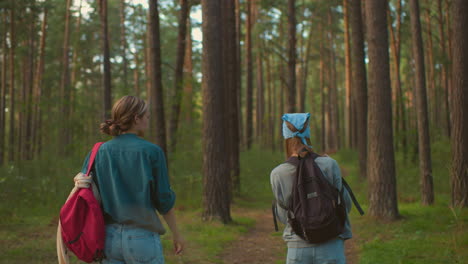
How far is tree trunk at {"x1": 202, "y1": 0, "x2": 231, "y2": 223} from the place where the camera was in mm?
10484

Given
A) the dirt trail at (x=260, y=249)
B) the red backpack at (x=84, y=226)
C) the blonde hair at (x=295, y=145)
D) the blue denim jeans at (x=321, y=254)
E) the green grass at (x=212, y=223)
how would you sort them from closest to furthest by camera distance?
the red backpack at (x=84, y=226), the blue denim jeans at (x=321, y=254), the blonde hair at (x=295, y=145), the green grass at (x=212, y=223), the dirt trail at (x=260, y=249)

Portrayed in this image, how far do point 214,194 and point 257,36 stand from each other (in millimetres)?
A: 18515

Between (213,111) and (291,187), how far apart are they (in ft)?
24.1

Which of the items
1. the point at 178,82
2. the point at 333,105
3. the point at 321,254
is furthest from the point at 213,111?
the point at 333,105

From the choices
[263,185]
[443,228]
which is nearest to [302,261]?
[443,228]

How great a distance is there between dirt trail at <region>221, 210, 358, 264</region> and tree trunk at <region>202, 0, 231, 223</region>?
1064mm

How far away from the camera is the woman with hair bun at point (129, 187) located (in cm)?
291

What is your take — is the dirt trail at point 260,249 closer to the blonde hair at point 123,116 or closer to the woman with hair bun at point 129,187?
the woman with hair bun at point 129,187

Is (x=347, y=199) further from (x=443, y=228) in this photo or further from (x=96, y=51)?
(x=96, y=51)

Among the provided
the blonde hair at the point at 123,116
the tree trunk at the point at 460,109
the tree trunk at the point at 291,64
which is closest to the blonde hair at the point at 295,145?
the blonde hair at the point at 123,116

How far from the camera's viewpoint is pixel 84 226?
2926mm

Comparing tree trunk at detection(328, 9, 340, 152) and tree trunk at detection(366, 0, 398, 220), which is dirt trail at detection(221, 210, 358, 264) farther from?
tree trunk at detection(328, 9, 340, 152)

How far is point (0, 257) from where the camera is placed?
745 cm

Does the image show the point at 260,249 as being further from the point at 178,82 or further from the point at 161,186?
the point at 178,82
